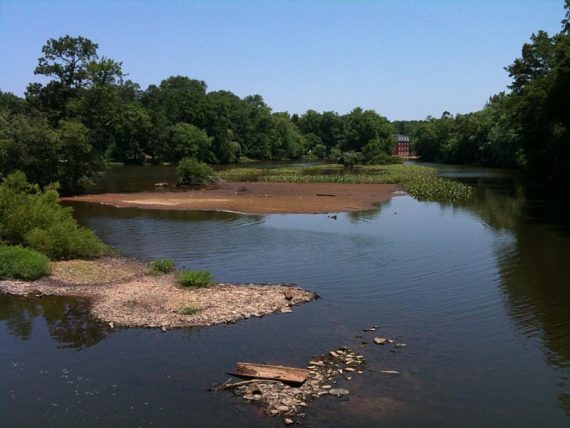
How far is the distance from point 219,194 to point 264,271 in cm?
3519

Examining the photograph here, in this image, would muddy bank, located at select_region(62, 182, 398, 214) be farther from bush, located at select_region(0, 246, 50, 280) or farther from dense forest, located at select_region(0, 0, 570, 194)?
bush, located at select_region(0, 246, 50, 280)

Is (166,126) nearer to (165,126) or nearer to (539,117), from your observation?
(165,126)

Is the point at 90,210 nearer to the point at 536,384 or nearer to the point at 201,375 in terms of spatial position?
the point at 201,375

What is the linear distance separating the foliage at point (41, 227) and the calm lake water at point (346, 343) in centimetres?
358

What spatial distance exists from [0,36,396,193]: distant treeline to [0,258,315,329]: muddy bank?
104 ft

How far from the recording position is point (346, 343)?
16.6 metres

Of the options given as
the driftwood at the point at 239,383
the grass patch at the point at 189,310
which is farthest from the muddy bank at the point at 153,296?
the driftwood at the point at 239,383

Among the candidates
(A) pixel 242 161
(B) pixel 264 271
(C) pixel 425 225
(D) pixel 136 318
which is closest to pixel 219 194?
(C) pixel 425 225

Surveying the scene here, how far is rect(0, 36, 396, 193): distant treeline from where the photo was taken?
53406 millimetres

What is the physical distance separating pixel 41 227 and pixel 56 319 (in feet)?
33.6

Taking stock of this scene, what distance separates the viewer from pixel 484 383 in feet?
46.2

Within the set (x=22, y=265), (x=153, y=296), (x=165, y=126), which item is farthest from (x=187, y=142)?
(x=153, y=296)

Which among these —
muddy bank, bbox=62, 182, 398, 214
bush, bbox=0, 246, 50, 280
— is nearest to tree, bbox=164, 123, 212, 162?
muddy bank, bbox=62, 182, 398, 214

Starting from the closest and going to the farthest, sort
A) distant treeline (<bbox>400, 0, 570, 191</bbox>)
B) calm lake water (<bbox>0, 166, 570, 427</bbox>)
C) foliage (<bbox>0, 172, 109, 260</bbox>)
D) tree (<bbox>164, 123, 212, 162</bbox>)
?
calm lake water (<bbox>0, 166, 570, 427</bbox>) → foliage (<bbox>0, 172, 109, 260</bbox>) → distant treeline (<bbox>400, 0, 570, 191</bbox>) → tree (<bbox>164, 123, 212, 162</bbox>)
